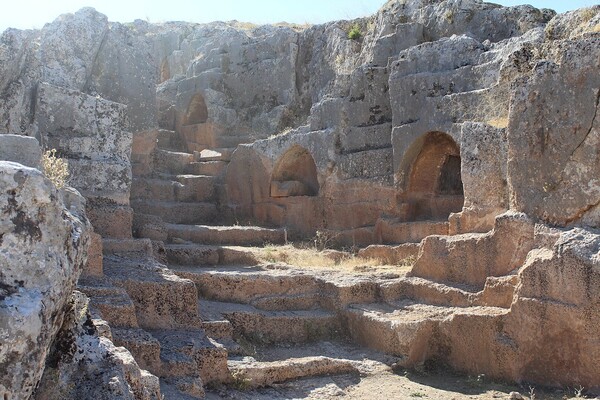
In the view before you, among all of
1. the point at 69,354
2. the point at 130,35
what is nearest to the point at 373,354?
the point at 69,354

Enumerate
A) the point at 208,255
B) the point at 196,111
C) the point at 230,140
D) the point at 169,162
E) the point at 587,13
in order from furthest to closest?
the point at 196,111
the point at 230,140
the point at 169,162
the point at 208,255
the point at 587,13

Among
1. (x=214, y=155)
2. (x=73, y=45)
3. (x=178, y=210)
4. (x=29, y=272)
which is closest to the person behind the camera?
(x=29, y=272)

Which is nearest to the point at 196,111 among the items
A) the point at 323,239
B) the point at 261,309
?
the point at 323,239

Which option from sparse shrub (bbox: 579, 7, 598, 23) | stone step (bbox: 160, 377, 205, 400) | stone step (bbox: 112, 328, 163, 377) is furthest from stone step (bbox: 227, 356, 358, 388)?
sparse shrub (bbox: 579, 7, 598, 23)

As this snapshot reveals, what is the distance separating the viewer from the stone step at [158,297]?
5984mm

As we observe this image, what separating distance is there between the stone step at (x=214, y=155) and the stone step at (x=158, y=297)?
712 centimetres

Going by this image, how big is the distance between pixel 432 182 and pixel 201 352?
5.52 meters

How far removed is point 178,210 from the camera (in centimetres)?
1141

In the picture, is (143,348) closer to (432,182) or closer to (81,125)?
(81,125)

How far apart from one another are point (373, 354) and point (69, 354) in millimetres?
4750

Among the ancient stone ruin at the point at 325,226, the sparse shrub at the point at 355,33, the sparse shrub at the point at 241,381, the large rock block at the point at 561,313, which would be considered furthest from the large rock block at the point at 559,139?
the sparse shrub at the point at 355,33

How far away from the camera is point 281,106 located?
1505cm

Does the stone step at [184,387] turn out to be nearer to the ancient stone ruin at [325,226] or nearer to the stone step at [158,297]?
the ancient stone ruin at [325,226]

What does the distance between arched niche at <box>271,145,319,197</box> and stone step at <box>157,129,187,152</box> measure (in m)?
3.99
